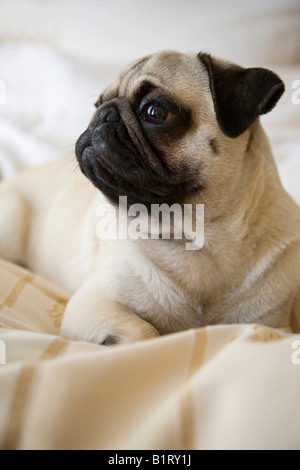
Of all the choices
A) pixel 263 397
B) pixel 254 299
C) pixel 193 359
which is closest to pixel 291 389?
pixel 263 397

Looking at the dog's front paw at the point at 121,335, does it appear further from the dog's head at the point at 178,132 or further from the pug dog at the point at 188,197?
the dog's head at the point at 178,132

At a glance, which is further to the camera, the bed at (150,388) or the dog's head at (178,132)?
the dog's head at (178,132)

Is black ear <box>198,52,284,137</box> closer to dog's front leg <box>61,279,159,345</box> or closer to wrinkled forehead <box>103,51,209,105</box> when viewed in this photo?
wrinkled forehead <box>103,51,209,105</box>

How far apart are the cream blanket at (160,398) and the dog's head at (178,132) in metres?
0.45

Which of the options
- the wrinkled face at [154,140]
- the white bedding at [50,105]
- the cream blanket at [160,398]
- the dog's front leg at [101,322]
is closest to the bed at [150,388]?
the cream blanket at [160,398]

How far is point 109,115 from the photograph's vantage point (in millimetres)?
1298

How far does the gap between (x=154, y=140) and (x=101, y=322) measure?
47 centimetres

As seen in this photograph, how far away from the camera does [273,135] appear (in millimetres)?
2350

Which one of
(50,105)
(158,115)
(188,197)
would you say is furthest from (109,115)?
(50,105)

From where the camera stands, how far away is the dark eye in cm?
122

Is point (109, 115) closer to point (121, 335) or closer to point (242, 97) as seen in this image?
point (242, 97)

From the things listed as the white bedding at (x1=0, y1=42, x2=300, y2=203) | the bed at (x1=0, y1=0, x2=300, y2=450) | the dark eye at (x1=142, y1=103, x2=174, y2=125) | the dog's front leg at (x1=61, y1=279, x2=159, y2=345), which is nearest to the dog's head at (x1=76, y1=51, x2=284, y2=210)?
the dark eye at (x1=142, y1=103, x2=174, y2=125)

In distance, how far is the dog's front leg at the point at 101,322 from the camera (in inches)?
48.9
